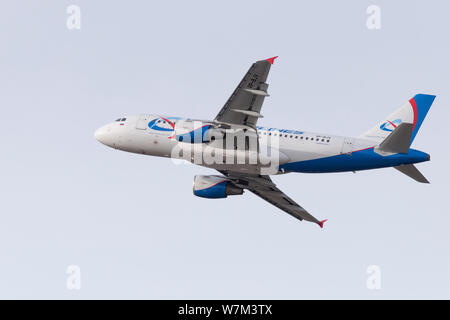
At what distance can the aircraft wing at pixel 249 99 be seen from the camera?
48438 millimetres

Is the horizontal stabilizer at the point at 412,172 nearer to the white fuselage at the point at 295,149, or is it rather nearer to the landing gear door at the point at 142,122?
the white fuselage at the point at 295,149

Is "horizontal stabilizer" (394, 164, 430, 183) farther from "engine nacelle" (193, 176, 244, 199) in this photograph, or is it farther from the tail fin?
"engine nacelle" (193, 176, 244, 199)

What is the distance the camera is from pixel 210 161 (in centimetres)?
5547

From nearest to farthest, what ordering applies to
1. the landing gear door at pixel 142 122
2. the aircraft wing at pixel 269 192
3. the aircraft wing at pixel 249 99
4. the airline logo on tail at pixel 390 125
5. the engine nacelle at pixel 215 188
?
1. the aircraft wing at pixel 249 99
2. the airline logo on tail at pixel 390 125
3. the landing gear door at pixel 142 122
4. the aircraft wing at pixel 269 192
5. the engine nacelle at pixel 215 188

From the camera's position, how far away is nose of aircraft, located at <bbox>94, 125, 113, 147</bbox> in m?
60.0

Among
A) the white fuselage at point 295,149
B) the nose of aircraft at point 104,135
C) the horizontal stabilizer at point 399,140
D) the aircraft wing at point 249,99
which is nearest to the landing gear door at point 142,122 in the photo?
the white fuselage at point 295,149

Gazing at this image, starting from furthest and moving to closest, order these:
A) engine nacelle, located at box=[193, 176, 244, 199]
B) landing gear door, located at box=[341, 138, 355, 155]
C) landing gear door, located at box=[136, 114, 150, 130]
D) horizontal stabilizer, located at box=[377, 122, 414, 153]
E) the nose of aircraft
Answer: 1. engine nacelle, located at box=[193, 176, 244, 199]
2. the nose of aircraft
3. landing gear door, located at box=[136, 114, 150, 130]
4. landing gear door, located at box=[341, 138, 355, 155]
5. horizontal stabilizer, located at box=[377, 122, 414, 153]

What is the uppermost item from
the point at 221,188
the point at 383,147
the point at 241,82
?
the point at 241,82

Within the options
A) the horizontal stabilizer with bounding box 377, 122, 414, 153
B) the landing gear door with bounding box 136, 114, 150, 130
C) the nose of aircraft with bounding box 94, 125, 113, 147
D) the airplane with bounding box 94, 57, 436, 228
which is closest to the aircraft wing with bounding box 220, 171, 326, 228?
the airplane with bounding box 94, 57, 436, 228

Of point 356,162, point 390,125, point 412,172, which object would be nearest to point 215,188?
point 356,162

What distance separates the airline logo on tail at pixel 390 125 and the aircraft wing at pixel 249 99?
11.8 m

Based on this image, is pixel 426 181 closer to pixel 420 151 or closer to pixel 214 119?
pixel 420 151

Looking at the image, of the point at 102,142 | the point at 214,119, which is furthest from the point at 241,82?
the point at 102,142

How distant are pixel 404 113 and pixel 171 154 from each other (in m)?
18.8
